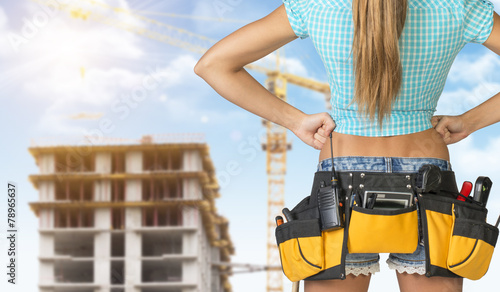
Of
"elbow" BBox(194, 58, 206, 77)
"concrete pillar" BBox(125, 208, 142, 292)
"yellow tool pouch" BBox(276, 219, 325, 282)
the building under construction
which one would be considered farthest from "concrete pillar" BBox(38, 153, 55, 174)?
"yellow tool pouch" BBox(276, 219, 325, 282)

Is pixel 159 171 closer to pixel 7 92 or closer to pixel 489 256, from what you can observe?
pixel 7 92

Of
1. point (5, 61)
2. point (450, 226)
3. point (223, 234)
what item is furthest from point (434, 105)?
point (223, 234)

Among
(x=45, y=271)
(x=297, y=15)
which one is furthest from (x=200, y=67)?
(x=45, y=271)

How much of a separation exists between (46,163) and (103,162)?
5508 millimetres

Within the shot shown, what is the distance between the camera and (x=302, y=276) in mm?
1506

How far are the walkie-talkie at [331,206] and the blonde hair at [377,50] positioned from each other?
0.21 m

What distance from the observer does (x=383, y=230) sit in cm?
143

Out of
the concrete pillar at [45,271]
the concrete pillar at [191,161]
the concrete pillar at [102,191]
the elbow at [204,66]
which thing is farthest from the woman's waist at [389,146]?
the concrete pillar at [45,271]

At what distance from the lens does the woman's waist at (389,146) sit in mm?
1455

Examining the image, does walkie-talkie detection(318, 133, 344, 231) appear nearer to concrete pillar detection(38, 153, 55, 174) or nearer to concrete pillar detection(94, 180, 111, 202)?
concrete pillar detection(94, 180, 111, 202)

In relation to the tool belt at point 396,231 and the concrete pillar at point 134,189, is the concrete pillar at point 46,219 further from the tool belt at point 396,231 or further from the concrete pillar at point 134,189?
the tool belt at point 396,231

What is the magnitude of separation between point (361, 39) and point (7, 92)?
1554 inches

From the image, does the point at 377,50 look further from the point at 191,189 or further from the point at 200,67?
the point at 191,189

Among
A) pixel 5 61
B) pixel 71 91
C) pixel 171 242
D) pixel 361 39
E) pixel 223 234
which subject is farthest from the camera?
pixel 223 234
